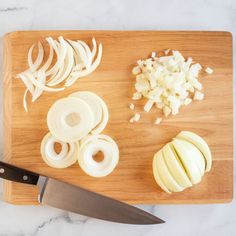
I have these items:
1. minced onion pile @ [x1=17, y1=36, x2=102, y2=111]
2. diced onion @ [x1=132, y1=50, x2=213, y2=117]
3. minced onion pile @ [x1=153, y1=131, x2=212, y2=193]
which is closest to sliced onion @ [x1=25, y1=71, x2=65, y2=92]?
minced onion pile @ [x1=17, y1=36, x2=102, y2=111]

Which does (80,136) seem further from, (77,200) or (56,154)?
(77,200)

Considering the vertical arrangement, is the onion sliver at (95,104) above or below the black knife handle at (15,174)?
above

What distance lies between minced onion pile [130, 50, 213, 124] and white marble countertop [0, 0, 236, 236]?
6.6 inches

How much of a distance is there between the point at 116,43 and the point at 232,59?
0.39 m

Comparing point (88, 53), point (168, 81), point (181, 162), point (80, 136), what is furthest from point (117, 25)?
point (181, 162)

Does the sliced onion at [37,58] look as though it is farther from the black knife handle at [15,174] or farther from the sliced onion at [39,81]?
the black knife handle at [15,174]

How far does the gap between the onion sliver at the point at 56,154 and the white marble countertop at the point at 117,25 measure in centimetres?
20

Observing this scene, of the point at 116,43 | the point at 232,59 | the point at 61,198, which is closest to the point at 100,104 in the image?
the point at 116,43

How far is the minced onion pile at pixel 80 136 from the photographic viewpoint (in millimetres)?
1402

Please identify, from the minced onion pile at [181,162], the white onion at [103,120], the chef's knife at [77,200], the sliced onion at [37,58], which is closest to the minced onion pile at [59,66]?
the sliced onion at [37,58]

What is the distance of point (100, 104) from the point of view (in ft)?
4.68

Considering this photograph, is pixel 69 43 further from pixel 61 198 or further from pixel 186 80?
pixel 61 198

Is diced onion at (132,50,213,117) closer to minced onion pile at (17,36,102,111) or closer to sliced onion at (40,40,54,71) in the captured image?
minced onion pile at (17,36,102,111)

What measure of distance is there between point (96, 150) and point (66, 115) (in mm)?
148
